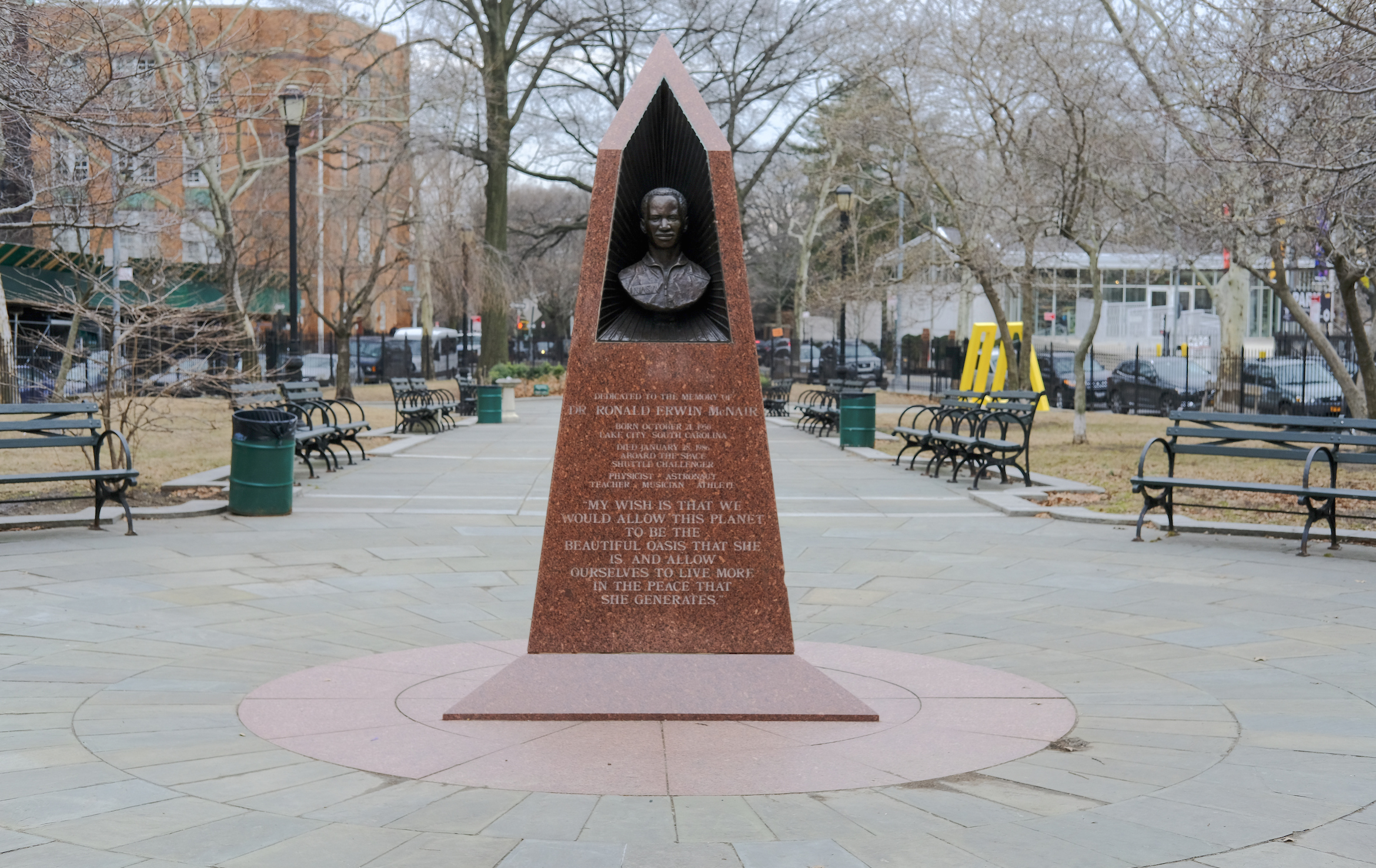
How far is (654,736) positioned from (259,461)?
7.33 m

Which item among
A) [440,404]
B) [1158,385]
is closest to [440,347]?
[440,404]

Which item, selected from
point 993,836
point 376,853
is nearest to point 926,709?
point 993,836

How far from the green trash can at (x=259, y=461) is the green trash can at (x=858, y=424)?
444 inches

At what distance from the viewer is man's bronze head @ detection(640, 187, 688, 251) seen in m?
6.24

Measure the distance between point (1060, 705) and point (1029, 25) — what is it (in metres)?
18.2

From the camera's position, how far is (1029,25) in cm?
2148

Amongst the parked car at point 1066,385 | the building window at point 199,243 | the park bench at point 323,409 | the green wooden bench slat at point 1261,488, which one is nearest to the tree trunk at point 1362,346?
the green wooden bench slat at point 1261,488

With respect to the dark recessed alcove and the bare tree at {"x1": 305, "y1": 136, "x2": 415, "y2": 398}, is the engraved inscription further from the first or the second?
the bare tree at {"x1": 305, "y1": 136, "x2": 415, "y2": 398}

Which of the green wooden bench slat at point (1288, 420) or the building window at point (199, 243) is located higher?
the building window at point (199, 243)

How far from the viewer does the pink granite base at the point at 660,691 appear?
5.46m

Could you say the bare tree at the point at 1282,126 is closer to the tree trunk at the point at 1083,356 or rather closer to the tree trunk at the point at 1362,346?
the tree trunk at the point at 1362,346

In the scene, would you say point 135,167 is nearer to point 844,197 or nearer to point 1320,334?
point 844,197

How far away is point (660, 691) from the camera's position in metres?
5.61

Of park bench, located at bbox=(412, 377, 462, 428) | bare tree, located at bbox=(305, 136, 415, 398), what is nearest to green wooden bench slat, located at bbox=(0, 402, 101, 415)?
park bench, located at bbox=(412, 377, 462, 428)
